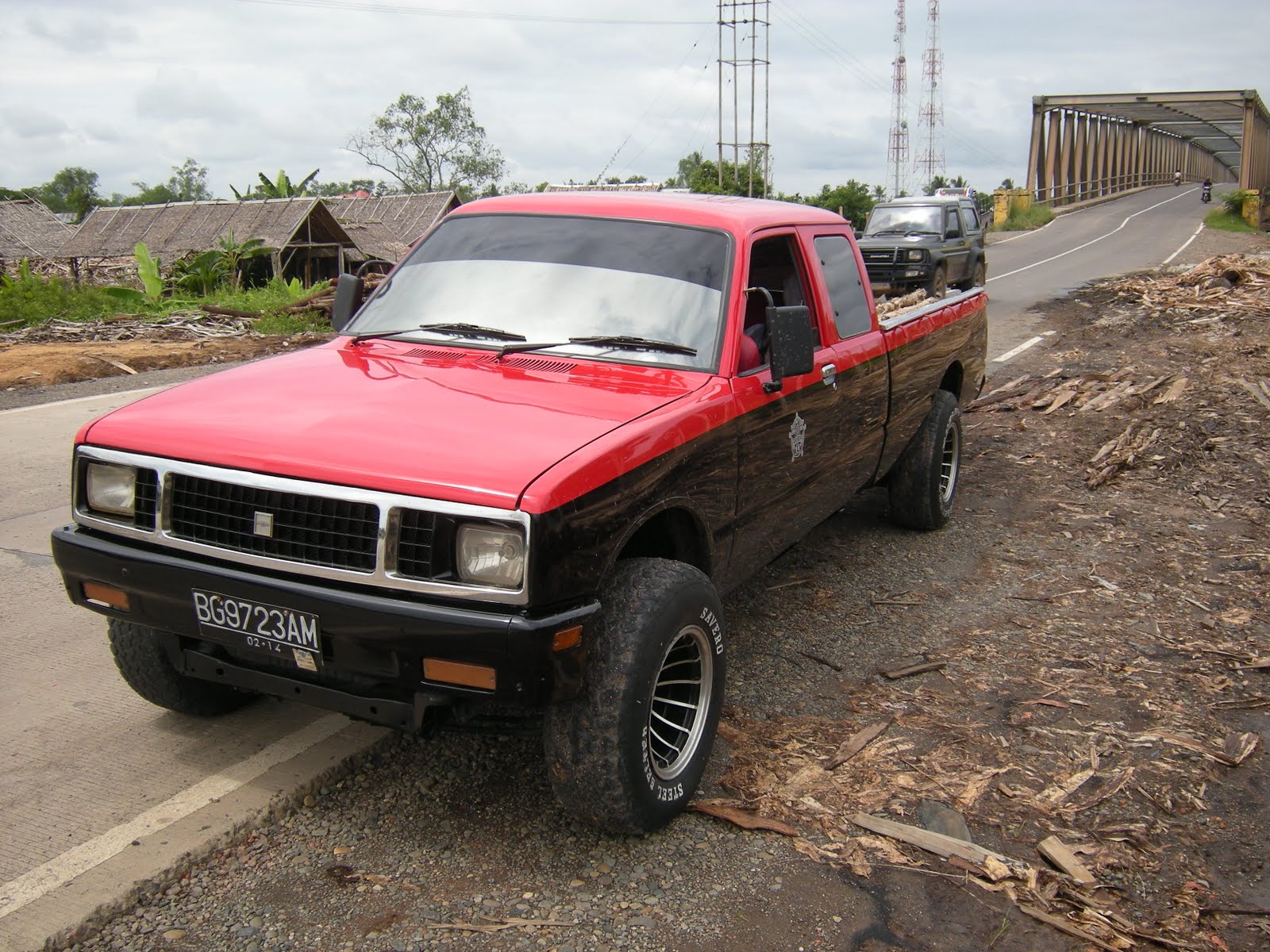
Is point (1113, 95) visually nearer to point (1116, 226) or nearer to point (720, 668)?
point (1116, 226)

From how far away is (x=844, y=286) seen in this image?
5273 mm

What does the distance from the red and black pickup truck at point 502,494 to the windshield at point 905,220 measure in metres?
15.7

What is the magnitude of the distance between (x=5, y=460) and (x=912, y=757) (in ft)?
23.2

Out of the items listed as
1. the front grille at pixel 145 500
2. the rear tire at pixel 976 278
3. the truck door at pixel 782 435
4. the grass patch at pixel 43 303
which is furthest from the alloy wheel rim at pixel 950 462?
the grass patch at pixel 43 303

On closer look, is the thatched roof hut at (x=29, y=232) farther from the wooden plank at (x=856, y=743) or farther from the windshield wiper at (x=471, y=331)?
the wooden plank at (x=856, y=743)

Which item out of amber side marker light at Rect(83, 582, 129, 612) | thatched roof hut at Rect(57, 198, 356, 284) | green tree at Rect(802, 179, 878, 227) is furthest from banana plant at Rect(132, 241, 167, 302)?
green tree at Rect(802, 179, 878, 227)

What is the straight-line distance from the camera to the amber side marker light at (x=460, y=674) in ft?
9.34

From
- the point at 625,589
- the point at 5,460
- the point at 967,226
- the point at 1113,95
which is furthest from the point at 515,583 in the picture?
the point at 1113,95

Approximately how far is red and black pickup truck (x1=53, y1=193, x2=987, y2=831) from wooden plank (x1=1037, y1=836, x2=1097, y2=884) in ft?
3.55

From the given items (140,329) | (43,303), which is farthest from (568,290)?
(43,303)

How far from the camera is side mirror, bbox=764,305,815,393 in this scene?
3.89 meters

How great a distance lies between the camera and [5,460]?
801 centimetres

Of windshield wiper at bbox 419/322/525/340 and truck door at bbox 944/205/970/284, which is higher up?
truck door at bbox 944/205/970/284

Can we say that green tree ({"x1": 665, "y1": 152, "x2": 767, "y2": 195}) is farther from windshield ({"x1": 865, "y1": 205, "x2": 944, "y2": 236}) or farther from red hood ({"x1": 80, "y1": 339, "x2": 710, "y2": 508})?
red hood ({"x1": 80, "y1": 339, "x2": 710, "y2": 508})
